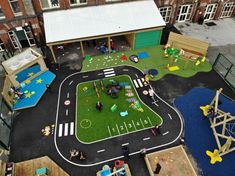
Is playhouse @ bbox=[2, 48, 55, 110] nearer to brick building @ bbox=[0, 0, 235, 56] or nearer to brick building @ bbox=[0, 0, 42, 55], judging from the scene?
brick building @ bbox=[0, 0, 42, 55]

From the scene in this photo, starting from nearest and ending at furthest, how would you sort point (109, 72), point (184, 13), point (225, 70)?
point (109, 72) → point (225, 70) → point (184, 13)

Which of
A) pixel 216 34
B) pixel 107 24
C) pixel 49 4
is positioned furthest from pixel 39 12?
pixel 216 34

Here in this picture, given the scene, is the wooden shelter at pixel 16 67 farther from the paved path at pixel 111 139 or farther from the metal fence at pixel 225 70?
the metal fence at pixel 225 70

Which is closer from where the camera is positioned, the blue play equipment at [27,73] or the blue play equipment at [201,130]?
the blue play equipment at [201,130]

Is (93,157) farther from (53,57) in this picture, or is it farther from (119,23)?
(119,23)

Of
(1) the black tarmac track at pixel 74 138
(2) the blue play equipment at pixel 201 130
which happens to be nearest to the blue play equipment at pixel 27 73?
(1) the black tarmac track at pixel 74 138

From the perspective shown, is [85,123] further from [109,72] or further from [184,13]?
[184,13]
